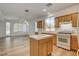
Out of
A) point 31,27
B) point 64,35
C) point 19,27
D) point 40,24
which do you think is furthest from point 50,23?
point 64,35

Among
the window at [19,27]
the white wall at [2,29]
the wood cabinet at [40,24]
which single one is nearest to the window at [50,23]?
the wood cabinet at [40,24]

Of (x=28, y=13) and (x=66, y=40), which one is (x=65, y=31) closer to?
(x=66, y=40)

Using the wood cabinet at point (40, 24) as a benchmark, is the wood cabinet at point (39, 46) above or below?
below

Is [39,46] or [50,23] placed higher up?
[50,23]

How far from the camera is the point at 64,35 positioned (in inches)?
134

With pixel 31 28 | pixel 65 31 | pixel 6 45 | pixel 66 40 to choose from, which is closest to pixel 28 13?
pixel 31 28

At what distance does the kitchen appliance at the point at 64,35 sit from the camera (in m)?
3.13

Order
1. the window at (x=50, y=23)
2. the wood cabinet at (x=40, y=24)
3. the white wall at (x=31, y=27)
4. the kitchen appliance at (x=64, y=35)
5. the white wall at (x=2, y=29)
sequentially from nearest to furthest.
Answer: the white wall at (x=2, y=29) → the white wall at (x=31, y=27) → the wood cabinet at (x=40, y=24) → the window at (x=50, y=23) → the kitchen appliance at (x=64, y=35)

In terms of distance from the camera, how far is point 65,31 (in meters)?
3.48

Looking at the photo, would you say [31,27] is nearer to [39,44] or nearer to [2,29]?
[39,44]

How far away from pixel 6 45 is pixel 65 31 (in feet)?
6.23

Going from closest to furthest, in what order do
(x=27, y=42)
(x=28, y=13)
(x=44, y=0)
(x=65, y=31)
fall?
1. (x=44, y=0)
2. (x=28, y=13)
3. (x=27, y=42)
4. (x=65, y=31)

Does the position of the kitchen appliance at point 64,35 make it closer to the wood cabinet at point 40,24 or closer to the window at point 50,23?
the window at point 50,23

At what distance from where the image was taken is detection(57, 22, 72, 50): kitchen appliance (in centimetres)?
313
